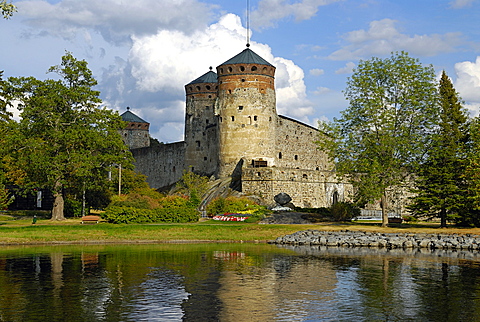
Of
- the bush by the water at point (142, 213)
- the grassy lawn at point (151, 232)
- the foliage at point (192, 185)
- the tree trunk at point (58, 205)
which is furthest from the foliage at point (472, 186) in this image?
the tree trunk at point (58, 205)

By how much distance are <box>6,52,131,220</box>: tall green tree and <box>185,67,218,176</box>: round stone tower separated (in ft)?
77.0

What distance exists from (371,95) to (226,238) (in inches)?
616

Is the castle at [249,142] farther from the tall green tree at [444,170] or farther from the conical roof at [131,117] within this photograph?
the conical roof at [131,117]

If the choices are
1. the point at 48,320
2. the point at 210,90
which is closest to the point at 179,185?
the point at 210,90

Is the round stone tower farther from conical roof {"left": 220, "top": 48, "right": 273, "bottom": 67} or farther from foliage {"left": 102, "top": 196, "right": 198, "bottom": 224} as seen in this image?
foliage {"left": 102, "top": 196, "right": 198, "bottom": 224}

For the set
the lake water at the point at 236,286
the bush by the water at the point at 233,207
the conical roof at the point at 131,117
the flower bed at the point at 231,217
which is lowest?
the lake water at the point at 236,286

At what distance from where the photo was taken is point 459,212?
134 feet

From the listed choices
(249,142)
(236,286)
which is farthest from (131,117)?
(236,286)

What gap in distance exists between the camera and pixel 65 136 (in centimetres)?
4375

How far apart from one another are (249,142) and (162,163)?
845 inches

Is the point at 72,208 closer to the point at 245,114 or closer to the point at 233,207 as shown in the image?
the point at 233,207

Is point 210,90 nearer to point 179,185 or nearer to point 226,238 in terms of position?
point 179,185

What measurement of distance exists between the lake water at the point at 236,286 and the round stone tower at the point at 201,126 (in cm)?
4178

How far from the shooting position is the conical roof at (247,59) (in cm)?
6444
